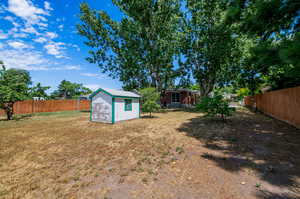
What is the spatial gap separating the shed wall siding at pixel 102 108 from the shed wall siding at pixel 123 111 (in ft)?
1.56

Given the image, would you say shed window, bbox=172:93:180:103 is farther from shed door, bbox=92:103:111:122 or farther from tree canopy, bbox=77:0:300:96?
shed door, bbox=92:103:111:122

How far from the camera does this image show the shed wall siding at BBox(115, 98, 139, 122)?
938cm

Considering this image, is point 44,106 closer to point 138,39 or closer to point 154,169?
point 138,39

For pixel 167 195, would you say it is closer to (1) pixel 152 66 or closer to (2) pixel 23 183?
(2) pixel 23 183

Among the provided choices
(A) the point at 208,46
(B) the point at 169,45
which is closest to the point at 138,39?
(B) the point at 169,45

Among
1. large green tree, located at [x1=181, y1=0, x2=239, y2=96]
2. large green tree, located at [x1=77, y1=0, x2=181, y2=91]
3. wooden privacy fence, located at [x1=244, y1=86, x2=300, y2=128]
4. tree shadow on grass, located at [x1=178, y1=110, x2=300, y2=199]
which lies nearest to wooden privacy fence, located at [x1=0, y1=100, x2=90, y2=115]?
large green tree, located at [x1=77, y1=0, x2=181, y2=91]

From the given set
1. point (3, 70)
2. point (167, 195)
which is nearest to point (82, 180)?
point (167, 195)

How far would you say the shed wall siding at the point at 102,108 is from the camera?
9.17 m

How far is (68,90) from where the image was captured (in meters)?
46.9

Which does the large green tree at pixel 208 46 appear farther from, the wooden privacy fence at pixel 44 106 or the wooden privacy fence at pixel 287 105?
the wooden privacy fence at pixel 44 106

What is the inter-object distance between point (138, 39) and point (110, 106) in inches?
472

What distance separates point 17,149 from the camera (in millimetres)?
4500

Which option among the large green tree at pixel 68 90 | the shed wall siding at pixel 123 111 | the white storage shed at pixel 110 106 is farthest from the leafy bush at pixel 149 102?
the large green tree at pixel 68 90

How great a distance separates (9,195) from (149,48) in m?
17.3
